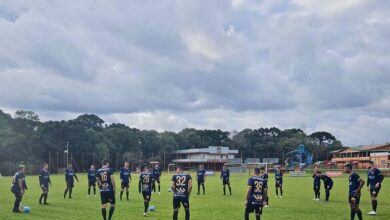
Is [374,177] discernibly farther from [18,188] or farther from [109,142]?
[109,142]

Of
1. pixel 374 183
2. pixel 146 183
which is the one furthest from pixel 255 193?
pixel 374 183

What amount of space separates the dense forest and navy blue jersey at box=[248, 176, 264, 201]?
84.4 metres

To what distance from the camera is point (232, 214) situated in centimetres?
2205

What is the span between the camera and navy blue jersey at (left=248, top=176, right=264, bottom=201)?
16.4 metres

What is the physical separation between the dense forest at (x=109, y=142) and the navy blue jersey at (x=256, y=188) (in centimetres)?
8436

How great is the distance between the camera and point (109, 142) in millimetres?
124125

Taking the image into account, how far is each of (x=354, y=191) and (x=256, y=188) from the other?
528 centimetres

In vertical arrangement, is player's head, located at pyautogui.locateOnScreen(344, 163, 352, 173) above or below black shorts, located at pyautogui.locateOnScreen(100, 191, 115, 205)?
above

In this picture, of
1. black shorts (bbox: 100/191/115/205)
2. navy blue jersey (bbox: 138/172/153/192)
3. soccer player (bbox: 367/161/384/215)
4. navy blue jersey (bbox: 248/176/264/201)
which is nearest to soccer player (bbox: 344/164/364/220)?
soccer player (bbox: 367/161/384/215)

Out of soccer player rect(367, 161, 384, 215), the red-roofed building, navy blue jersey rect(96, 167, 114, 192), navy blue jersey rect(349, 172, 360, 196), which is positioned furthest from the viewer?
the red-roofed building

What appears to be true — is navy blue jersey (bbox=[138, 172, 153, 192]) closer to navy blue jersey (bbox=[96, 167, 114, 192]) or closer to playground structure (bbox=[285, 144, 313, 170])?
navy blue jersey (bbox=[96, 167, 114, 192])

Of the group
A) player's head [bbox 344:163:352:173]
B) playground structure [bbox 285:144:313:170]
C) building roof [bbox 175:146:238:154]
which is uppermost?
building roof [bbox 175:146:238:154]

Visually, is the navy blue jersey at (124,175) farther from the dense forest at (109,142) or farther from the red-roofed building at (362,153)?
the red-roofed building at (362,153)

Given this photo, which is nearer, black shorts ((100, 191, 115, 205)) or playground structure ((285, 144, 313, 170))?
black shorts ((100, 191, 115, 205))
